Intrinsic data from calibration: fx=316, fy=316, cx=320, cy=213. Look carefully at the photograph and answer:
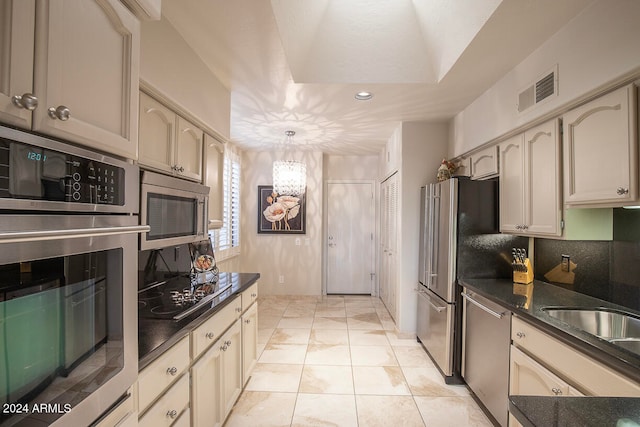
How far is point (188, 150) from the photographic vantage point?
2.10m

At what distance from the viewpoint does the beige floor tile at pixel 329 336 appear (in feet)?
11.6

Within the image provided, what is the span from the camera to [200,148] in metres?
2.25

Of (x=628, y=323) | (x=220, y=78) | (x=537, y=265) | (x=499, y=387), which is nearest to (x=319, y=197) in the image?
(x=220, y=78)

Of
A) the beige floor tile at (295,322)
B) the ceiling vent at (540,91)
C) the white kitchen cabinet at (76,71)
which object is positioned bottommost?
the beige floor tile at (295,322)

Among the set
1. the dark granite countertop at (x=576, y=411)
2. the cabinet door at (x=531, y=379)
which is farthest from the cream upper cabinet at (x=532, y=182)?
the dark granite countertop at (x=576, y=411)

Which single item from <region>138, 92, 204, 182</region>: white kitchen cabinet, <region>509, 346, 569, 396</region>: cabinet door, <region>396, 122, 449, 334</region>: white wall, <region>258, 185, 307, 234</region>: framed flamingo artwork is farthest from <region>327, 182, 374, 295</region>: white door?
<region>509, 346, 569, 396</region>: cabinet door

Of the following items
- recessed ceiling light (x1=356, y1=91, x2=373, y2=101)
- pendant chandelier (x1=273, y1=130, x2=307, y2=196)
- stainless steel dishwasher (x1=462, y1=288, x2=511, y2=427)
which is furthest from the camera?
pendant chandelier (x1=273, y1=130, x2=307, y2=196)

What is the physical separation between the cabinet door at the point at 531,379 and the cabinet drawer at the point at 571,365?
0.03 metres

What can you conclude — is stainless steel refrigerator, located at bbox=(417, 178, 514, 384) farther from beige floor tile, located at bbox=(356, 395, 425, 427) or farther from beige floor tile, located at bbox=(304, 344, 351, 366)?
beige floor tile, located at bbox=(304, 344, 351, 366)

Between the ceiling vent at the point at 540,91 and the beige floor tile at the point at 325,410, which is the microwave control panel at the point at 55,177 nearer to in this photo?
the beige floor tile at the point at 325,410

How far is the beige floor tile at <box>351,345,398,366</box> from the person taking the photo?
9.93ft

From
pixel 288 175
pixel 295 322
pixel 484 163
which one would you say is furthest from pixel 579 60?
pixel 295 322

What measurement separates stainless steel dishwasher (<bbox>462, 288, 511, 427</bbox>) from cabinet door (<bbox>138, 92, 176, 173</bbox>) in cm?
227

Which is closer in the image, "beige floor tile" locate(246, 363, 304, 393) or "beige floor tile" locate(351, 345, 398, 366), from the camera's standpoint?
"beige floor tile" locate(246, 363, 304, 393)
